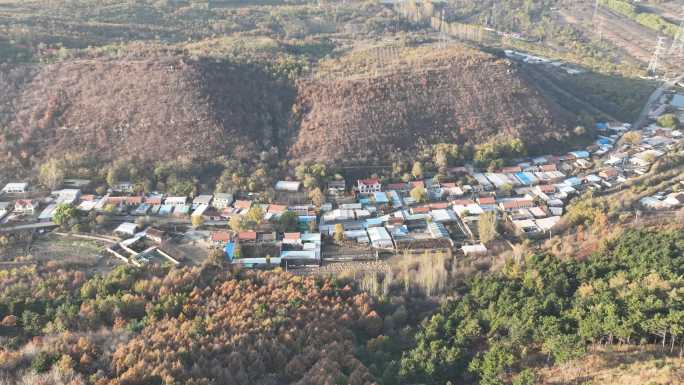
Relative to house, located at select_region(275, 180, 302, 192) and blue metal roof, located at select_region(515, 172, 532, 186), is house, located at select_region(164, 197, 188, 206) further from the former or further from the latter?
blue metal roof, located at select_region(515, 172, 532, 186)

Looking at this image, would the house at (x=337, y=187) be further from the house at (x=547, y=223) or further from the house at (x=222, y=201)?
the house at (x=547, y=223)

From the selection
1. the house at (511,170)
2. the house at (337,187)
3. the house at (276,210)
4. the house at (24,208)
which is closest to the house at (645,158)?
the house at (511,170)

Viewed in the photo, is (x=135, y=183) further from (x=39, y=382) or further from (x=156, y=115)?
(x=39, y=382)

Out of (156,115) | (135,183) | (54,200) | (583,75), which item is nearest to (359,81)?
(156,115)

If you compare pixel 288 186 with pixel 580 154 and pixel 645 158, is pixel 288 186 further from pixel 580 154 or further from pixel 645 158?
pixel 645 158

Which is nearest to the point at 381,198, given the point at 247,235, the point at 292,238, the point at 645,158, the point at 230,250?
the point at 292,238

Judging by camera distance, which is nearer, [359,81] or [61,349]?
[61,349]
